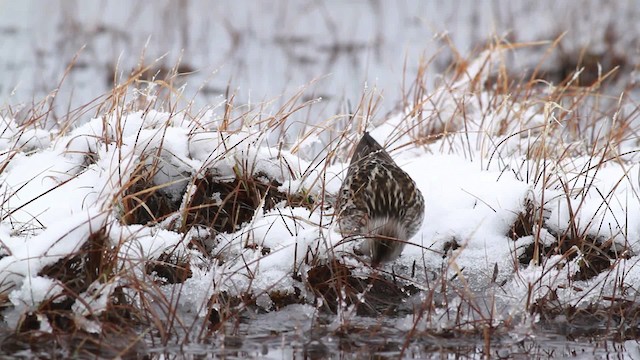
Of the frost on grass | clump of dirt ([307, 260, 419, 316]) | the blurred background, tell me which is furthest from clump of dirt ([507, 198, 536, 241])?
the blurred background

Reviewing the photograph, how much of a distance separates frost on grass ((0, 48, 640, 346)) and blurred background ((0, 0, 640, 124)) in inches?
145

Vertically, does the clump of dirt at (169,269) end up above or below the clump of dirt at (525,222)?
below

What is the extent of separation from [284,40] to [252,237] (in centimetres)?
677

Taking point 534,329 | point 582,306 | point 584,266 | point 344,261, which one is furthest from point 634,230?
point 344,261

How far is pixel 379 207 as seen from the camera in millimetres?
4602

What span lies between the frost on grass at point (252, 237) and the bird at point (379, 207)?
0.32ft

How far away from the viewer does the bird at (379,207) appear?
430cm

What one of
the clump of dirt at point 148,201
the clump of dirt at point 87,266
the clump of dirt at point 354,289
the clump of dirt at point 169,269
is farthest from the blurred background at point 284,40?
the clump of dirt at point 87,266

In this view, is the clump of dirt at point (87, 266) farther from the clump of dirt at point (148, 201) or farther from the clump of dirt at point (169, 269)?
the clump of dirt at point (148, 201)

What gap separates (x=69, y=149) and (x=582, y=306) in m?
2.48

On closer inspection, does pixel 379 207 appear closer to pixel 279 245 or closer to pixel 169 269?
pixel 279 245

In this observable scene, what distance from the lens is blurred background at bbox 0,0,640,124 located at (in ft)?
30.9

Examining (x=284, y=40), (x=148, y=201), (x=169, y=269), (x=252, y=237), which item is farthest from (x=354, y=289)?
(x=284, y=40)

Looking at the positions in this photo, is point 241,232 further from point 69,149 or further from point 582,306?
point 582,306
